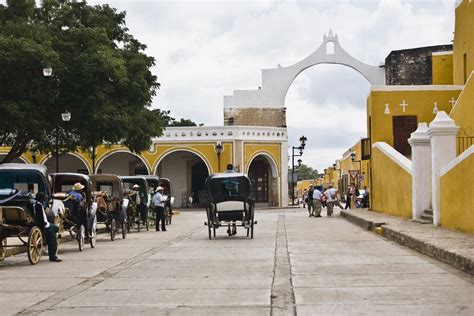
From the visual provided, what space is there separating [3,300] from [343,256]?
6890 millimetres

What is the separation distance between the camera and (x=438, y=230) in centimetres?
1719

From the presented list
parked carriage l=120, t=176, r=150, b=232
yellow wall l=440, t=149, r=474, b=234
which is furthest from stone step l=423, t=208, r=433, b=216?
parked carriage l=120, t=176, r=150, b=232

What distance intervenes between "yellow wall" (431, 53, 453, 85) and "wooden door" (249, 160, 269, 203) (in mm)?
20574

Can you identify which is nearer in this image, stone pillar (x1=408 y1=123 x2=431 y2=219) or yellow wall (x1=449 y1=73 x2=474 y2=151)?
stone pillar (x1=408 y1=123 x2=431 y2=219)

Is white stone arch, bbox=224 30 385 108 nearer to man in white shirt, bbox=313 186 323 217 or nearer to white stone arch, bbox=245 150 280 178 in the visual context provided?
white stone arch, bbox=245 150 280 178

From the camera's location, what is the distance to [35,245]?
13.4 m

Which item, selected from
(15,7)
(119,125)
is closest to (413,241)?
(119,125)

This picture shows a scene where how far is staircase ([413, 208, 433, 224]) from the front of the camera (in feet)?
66.8

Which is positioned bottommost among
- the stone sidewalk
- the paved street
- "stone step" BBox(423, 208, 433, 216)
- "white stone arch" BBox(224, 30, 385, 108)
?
the paved street

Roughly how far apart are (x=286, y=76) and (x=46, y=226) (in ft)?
141

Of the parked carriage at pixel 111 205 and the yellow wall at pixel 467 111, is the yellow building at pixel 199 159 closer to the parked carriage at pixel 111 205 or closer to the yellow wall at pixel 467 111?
the yellow wall at pixel 467 111

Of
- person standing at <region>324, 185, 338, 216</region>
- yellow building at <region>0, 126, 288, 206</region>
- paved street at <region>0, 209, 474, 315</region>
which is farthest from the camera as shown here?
yellow building at <region>0, 126, 288, 206</region>

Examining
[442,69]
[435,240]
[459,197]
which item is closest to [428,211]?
[459,197]

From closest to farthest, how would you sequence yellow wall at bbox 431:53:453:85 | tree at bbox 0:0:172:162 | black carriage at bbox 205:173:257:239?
black carriage at bbox 205:173:257:239 < tree at bbox 0:0:172:162 < yellow wall at bbox 431:53:453:85
